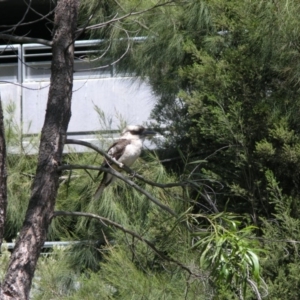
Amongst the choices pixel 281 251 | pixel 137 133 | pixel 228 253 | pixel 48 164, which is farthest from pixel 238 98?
Answer: pixel 228 253

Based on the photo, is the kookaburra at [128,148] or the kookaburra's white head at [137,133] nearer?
the kookaburra at [128,148]

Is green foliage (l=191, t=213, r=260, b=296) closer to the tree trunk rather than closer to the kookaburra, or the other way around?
the tree trunk

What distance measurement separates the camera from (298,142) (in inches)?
235

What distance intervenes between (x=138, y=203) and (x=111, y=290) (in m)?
1.01

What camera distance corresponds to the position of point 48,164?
12.5 ft

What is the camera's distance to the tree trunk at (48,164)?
3654 mm

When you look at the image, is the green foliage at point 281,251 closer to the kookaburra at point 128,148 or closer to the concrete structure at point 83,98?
the kookaburra at point 128,148

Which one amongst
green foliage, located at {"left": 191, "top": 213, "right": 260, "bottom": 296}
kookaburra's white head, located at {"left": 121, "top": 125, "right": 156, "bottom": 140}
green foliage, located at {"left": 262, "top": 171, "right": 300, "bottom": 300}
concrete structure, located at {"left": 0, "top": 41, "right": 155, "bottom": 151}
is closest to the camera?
green foliage, located at {"left": 191, "top": 213, "right": 260, "bottom": 296}

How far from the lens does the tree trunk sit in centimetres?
365

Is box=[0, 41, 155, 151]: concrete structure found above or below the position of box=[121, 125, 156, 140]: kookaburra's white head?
below

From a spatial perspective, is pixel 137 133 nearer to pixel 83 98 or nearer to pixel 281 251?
pixel 281 251

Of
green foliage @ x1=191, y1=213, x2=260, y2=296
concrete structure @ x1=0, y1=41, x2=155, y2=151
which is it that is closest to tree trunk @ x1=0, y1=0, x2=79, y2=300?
green foliage @ x1=191, y1=213, x2=260, y2=296

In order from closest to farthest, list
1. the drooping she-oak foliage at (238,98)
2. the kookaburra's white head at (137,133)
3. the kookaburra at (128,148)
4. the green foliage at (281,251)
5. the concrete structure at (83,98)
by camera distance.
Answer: the green foliage at (281,251) < the drooping she-oak foliage at (238,98) < the kookaburra at (128,148) < the kookaburra's white head at (137,133) < the concrete structure at (83,98)

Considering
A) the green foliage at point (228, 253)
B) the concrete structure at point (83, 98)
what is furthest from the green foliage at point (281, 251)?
the green foliage at point (228, 253)
